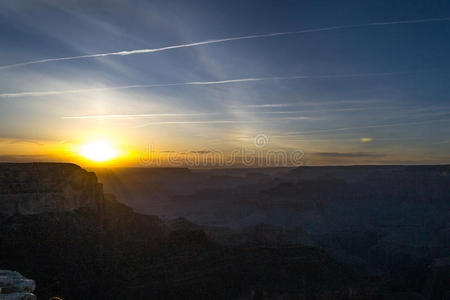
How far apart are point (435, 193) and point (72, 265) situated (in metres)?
132

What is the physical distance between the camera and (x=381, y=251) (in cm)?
8156

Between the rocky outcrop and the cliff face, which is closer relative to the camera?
the rocky outcrop

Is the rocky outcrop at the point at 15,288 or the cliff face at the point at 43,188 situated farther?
the cliff face at the point at 43,188

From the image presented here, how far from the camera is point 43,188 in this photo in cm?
4091

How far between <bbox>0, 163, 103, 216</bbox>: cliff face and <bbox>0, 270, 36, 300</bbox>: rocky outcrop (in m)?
32.6

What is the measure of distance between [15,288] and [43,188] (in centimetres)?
3494

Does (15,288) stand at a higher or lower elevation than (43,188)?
lower

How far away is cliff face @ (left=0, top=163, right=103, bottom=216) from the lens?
38.5 metres

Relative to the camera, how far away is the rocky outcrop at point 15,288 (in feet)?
30.6

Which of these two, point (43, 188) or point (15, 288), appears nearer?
point (15, 288)

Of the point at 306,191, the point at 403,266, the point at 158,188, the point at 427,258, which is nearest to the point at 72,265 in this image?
the point at 403,266

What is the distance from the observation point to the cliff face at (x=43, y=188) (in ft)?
126

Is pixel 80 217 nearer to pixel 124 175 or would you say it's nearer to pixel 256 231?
pixel 256 231

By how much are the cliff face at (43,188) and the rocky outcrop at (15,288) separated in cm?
3263
